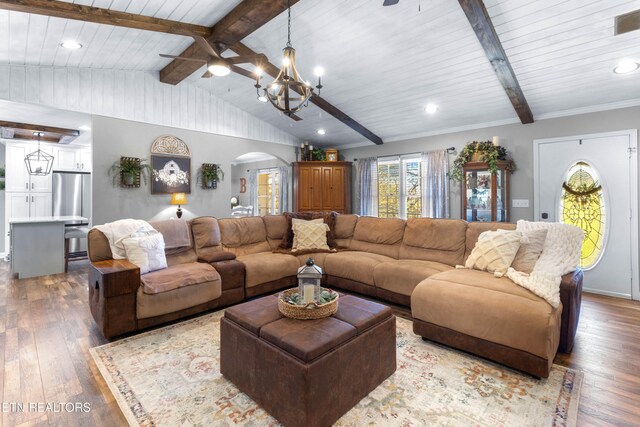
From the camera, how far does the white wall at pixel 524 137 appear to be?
3.93 metres

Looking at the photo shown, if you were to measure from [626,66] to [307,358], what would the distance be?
14.2 feet

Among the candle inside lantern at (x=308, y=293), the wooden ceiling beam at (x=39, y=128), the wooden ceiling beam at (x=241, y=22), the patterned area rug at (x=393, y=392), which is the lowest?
the patterned area rug at (x=393, y=392)

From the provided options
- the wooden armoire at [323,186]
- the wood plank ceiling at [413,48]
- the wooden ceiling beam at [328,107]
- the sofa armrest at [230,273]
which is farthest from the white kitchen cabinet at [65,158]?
the sofa armrest at [230,273]

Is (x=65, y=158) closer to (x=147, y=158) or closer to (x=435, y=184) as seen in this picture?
(x=147, y=158)

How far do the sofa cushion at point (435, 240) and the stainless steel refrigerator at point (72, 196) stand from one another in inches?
239

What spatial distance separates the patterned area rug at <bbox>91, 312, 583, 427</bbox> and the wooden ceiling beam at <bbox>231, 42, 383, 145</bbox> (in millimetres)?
3579

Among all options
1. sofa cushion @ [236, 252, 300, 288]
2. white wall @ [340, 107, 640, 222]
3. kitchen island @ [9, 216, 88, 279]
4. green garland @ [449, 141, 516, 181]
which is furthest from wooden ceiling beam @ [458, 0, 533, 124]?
kitchen island @ [9, 216, 88, 279]

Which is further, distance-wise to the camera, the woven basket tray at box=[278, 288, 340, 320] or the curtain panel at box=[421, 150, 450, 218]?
the curtain panel at box=[421, 150, 450, 218]

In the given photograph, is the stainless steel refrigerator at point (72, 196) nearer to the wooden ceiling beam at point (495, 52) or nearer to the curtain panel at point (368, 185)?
the curtain panel at point (368, 185)

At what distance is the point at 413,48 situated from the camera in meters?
3.62

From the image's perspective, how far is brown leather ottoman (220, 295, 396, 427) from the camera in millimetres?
1569

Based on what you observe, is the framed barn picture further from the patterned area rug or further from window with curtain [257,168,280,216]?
window with curtain [257,168,280,216]

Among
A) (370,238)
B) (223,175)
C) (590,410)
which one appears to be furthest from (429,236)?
(223,175)

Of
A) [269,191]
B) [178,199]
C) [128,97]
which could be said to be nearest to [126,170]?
[178,199]
